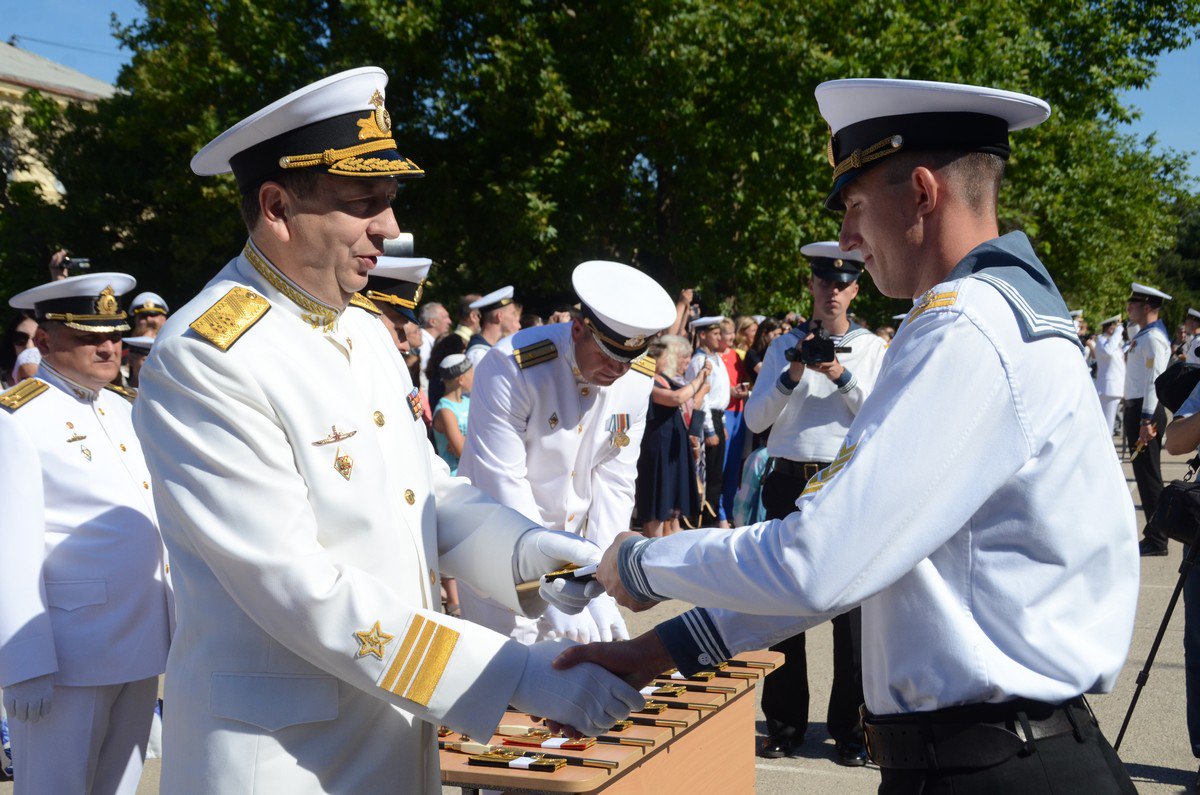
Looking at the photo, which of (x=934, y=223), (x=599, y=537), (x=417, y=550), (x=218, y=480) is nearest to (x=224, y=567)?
(x=218, y=480)

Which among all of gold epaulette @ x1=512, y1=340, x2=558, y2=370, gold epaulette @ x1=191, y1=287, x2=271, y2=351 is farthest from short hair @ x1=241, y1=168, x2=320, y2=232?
gold epaulette @ x1=512, y1=340, x2=558, y2=370

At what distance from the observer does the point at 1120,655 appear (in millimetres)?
2033

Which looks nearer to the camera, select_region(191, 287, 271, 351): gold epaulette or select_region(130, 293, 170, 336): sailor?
select_region(191, 287, 271, 351): gold epaulette

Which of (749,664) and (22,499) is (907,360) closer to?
(749,664)

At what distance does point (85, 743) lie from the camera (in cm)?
362

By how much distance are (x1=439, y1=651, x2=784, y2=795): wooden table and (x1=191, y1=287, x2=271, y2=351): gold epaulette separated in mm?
920

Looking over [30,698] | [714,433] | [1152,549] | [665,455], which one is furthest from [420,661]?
[1152,549]

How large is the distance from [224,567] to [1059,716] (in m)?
1.51

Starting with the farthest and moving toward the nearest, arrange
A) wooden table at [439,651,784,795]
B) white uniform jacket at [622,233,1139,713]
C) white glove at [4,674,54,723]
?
1. white glove at [4,674,54,723]
2. wooden table at [439,651,784,795]
3. white uniform jacket at [622,233,1139,713]

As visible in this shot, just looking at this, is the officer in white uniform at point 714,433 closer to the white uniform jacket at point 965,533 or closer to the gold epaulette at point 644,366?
the gold epaulette at point 644,366

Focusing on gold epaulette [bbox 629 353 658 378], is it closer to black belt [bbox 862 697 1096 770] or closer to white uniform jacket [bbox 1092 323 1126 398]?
black belt [bbox 862 697 1096 770]

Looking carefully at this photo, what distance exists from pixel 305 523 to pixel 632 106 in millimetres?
16901

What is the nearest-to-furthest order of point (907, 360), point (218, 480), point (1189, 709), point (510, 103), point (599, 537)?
point (907, 360) → point (218, 480) → point (599, 537) → point (1189, 709) → point (510, 103)

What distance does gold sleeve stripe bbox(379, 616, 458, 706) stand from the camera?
7.05ft
